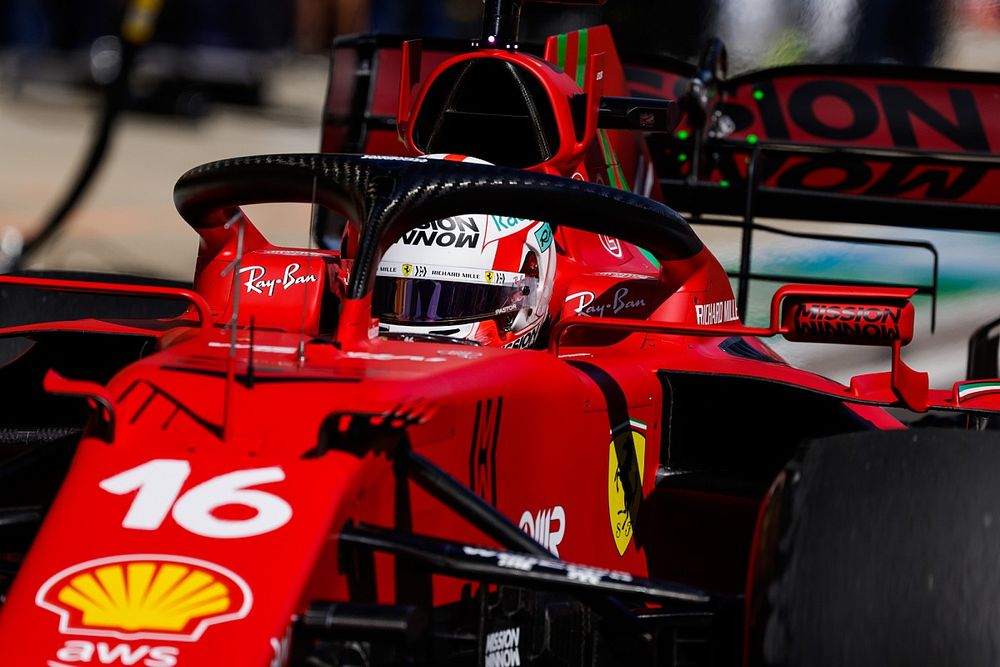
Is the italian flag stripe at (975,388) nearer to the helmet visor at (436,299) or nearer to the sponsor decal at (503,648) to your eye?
the helmet visor at (436,299)

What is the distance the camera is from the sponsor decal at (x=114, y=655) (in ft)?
6.51

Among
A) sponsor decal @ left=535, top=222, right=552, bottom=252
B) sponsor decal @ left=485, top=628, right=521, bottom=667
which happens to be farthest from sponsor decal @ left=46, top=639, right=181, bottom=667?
sponsor decal @ left=535, top=222, right=552, bottom=252

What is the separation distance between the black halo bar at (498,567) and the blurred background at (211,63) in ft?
28.1

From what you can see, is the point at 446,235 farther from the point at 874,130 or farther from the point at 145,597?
the point at 874,130

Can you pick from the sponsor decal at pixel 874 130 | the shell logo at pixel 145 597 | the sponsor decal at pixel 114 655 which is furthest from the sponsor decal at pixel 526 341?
the sponsor decal at pixel 874 130

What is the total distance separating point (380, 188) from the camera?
282cm

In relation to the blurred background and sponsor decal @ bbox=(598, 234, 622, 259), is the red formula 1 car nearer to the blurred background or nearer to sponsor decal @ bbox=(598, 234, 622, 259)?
sponsor decal @ bbox=(598, 234, 622, 259)

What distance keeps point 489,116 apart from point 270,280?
1.24m

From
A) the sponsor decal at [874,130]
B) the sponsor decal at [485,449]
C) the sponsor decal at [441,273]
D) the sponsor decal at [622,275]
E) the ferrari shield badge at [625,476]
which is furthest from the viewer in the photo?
the sponsor decal at [874,130]

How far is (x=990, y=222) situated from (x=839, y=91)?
983 mm

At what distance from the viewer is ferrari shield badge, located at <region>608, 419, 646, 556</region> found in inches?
127

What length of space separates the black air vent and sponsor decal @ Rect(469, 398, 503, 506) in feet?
5.84

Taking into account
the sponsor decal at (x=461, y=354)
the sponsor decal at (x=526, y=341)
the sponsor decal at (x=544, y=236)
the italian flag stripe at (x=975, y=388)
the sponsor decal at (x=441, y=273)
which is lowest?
the sponsor decal at (x=461, y=354)

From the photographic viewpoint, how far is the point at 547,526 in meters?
2.96
